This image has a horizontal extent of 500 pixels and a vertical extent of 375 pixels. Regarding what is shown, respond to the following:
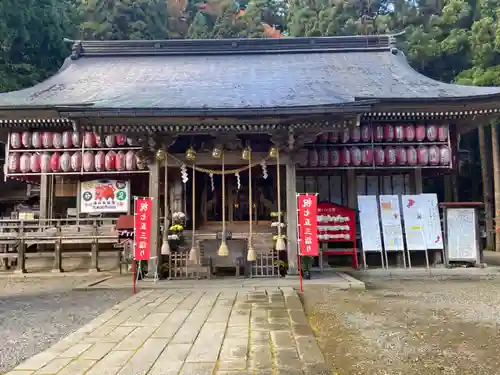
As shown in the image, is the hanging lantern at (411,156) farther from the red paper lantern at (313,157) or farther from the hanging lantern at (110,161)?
the hanging lantern at (110,161)

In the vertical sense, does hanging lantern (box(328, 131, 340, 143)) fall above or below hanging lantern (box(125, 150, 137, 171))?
above

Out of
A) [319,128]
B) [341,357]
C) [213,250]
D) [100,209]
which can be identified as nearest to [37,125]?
[100,209]

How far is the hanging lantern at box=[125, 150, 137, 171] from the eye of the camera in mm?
11547

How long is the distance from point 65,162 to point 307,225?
794cm

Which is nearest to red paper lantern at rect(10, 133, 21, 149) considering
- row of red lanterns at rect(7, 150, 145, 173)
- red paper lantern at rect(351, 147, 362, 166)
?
row of red lanterns at rect(7, 150, 145, 173)

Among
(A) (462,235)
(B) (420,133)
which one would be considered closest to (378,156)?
(B) (420,133)

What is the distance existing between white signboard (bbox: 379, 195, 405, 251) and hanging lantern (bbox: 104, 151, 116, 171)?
26.5 ft

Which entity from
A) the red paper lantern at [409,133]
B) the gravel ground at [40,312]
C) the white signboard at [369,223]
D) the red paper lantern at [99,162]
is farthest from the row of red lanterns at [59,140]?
the red paper lantern at [409,133]

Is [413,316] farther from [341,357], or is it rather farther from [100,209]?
[100,209]

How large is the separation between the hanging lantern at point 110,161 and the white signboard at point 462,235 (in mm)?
9955

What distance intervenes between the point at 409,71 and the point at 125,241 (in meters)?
11.1

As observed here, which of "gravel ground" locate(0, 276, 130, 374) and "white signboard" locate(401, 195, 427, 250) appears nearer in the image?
"gravel ground" locate(0, 276, 130, 374)

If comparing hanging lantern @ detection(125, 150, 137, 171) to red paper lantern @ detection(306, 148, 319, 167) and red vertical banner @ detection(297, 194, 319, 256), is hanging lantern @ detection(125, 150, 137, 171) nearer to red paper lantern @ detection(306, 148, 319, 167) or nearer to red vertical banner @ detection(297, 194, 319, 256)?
red paper lantern @ detection(306, 148, 319, 167)

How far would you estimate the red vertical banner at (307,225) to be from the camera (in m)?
8.28
